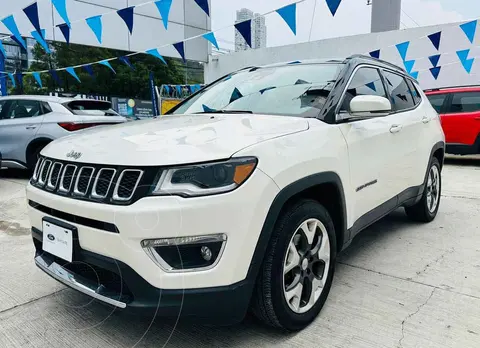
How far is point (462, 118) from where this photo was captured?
870cm

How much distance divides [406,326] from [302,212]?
926mm

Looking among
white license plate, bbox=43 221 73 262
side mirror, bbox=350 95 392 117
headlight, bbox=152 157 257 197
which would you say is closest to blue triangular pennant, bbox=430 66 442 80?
side mirror, bbox=350 95 392 117

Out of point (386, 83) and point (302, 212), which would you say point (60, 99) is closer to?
point (386, 83)

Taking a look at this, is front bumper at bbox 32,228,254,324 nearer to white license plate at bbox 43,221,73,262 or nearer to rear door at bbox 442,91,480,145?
white license plate at bbox 43,221,73,262

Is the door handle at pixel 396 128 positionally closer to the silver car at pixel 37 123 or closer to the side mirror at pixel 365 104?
the side mirror at pixel 365 104

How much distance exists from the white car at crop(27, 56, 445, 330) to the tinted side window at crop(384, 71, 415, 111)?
842 millimetres

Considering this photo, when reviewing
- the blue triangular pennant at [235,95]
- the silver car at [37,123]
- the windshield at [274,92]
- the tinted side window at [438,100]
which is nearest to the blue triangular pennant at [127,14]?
the silver car at [37,123]

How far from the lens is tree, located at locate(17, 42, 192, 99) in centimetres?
1217

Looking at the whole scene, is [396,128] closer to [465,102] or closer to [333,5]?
[333,5]

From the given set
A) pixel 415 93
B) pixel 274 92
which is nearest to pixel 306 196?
pixel 274 92

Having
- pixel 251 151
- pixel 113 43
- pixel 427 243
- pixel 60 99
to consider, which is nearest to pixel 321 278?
pixel 251 151

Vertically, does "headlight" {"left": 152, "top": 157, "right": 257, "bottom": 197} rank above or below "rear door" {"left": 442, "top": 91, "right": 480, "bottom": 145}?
above

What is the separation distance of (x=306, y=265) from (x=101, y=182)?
3.97ft

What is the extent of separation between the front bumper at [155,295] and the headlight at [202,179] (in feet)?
1.38
